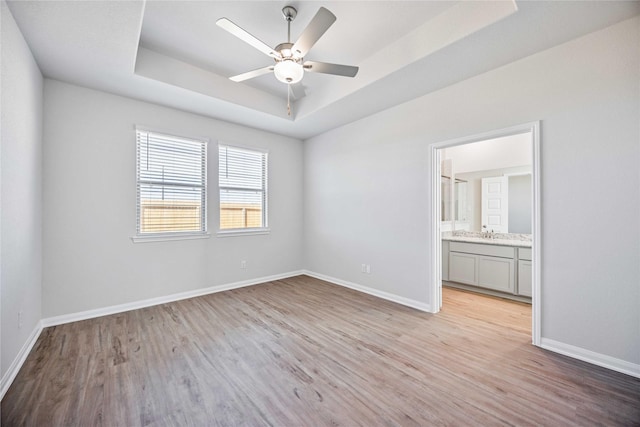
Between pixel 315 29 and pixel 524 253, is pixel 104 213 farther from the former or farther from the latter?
pixel 524 253

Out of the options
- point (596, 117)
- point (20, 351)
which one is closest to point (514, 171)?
point (596, 117)

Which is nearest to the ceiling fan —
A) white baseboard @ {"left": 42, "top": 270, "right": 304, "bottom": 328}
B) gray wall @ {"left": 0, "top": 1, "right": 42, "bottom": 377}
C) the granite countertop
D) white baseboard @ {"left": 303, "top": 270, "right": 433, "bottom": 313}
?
gray wall @ {"left": 0, "top": 1, "right": 42, "bottom": 377}

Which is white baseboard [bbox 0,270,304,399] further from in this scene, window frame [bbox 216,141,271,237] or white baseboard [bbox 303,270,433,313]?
window frame [bbox 216,141,271,237]

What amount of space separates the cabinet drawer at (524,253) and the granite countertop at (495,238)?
0.06 m

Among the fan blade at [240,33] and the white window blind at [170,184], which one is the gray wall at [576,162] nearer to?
the fan blade at [240,33]

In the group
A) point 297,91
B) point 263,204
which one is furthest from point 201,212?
point 297,91

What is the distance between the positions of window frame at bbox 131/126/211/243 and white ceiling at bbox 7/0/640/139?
446 mm

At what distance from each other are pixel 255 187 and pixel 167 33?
2505 millimetres

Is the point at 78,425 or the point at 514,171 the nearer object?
the point at 78,425

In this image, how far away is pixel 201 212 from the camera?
4.11m

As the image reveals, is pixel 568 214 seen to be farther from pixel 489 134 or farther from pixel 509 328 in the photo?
pixel 509 328

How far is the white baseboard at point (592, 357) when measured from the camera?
80.6 inches

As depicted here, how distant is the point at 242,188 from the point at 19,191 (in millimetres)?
2630

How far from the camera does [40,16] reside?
200 centimetres
